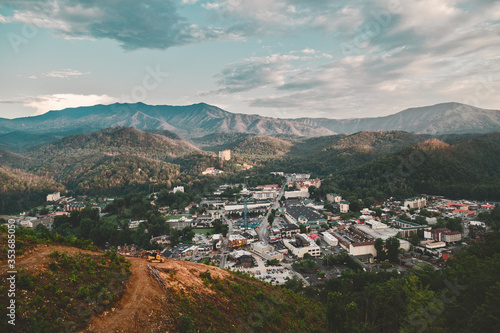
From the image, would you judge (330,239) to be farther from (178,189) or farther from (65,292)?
(178,189)

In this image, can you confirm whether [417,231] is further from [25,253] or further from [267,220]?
[25,253]

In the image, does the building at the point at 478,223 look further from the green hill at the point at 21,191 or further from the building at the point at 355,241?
the green hill at the point at 21,191

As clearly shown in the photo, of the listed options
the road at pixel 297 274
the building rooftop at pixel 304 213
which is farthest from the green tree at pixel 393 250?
the building rooftop at pixel 304 213

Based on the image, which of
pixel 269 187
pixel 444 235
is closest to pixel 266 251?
pixel 444 235

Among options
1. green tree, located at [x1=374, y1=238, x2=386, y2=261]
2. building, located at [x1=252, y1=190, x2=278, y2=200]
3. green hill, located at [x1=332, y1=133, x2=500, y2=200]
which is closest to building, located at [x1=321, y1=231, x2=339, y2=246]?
green tree, located at [x1=374, y1=238, x2=386, y2=261]

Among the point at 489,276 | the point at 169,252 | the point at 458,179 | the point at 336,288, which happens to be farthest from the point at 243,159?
the point at 489,276

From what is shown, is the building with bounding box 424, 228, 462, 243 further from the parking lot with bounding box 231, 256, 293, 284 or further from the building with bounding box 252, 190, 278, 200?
the building with bounding box 252, 190, 278, 200
